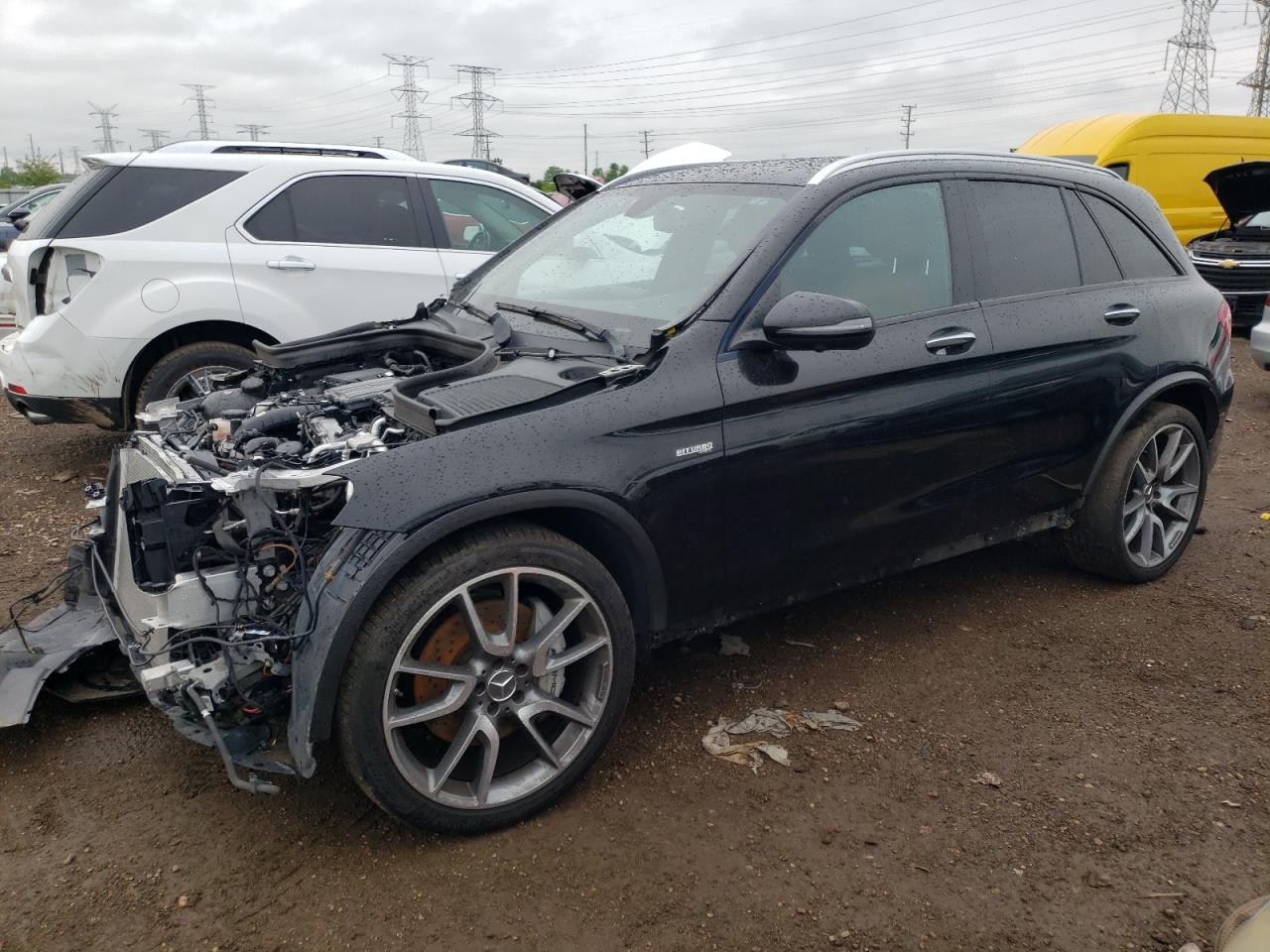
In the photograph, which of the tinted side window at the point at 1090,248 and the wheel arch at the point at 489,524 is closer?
the wheel arch at the point at 489,524

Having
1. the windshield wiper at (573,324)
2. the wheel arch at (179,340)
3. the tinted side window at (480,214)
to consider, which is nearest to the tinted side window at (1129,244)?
the windshield wiper at (573,324)

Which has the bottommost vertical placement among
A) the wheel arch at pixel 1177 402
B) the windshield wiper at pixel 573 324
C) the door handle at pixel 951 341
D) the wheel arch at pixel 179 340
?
the wheel arch at pixel 1177 402

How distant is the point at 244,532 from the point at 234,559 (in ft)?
0.25

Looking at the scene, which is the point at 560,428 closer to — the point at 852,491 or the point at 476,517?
the point at 476,517

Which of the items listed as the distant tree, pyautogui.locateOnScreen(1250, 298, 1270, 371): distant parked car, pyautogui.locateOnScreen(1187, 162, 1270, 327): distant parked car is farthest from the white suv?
the distant tree

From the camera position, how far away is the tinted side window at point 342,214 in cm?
589

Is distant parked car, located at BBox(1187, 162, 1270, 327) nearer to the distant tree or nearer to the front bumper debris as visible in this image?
the front bumper debris

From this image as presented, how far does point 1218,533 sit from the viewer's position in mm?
5215

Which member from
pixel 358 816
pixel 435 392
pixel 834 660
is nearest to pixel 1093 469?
pixel 834 660

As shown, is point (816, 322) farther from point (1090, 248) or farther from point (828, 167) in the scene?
point (1090, 248)

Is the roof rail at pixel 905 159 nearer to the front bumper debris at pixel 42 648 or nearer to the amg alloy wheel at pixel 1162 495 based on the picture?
the amg alloy wheel at pixel 1162 495

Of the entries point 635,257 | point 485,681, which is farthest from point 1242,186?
point 485,681

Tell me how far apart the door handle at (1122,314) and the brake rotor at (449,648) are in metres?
2.73

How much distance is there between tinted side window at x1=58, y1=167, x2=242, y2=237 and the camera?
5516 millimetres
